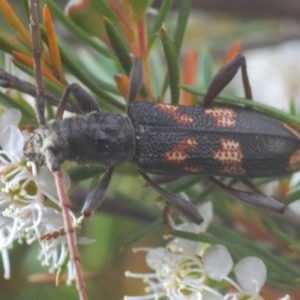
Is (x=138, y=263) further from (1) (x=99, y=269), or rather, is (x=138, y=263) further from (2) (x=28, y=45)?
(2) (x=28, y=45)

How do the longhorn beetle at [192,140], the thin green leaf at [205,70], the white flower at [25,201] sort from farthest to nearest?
the thin green leaf at [205,70], the longhorn beetle at [192,140], the white flower at [25,201]

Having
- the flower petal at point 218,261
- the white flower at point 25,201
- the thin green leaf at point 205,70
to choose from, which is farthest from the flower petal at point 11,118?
the thin green leaf at point 205,70

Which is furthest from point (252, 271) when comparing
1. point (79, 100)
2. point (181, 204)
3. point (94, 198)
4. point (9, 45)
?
point (9, 45)

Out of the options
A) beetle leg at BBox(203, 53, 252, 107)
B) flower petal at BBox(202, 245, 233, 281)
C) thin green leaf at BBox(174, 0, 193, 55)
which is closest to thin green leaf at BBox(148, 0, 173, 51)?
thin green leaf at BBox(174, 0, 193, 55)

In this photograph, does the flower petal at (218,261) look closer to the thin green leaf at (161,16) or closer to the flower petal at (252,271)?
the flower petal at (252,271)

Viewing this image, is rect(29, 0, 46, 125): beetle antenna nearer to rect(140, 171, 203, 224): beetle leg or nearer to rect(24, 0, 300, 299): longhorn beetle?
rect(24, 0, 300, 299): longhorn beetle

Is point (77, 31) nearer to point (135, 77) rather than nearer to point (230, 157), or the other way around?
point (135, 77)

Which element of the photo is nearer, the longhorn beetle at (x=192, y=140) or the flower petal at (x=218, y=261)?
the flower petal at (x=218, y=261)
